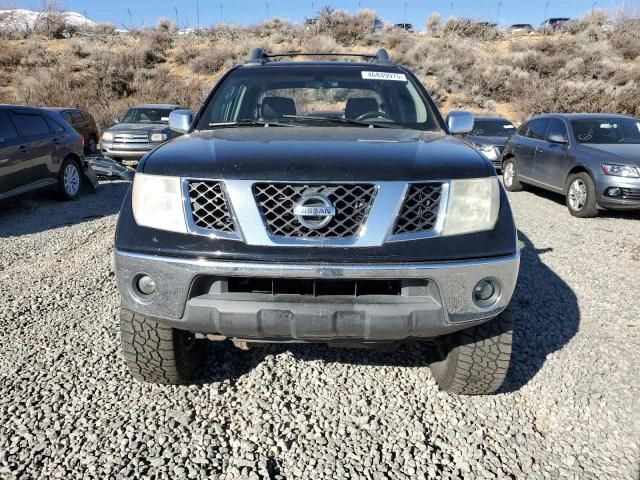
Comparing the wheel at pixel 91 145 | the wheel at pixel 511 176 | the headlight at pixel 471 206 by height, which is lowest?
the wheel at pixel 91 145

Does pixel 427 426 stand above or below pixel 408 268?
below

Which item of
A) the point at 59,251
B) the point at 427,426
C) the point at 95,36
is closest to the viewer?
the point at 427,426

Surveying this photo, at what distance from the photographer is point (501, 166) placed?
1077 centimetres

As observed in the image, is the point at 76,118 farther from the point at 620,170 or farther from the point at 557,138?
the point at 620,170

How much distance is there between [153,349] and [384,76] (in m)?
2.53

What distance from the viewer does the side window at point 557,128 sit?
8398 mm

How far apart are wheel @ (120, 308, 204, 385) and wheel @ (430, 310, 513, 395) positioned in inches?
56.1

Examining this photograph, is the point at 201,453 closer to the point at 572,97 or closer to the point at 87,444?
the point at 87,444

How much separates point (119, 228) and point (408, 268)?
1.34 meters

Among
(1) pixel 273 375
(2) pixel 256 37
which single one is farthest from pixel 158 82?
(1) pixel 273 375

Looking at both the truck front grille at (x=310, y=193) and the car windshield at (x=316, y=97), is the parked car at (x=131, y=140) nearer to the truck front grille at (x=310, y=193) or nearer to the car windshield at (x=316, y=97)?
Answer: the car windshield at (x=316, y=97)

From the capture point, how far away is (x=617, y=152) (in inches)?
293

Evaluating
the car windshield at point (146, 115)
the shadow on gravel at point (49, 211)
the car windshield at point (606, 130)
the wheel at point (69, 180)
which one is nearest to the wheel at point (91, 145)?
the car windshield at point (146, 115)

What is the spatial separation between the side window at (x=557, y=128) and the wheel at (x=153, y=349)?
7720mm
